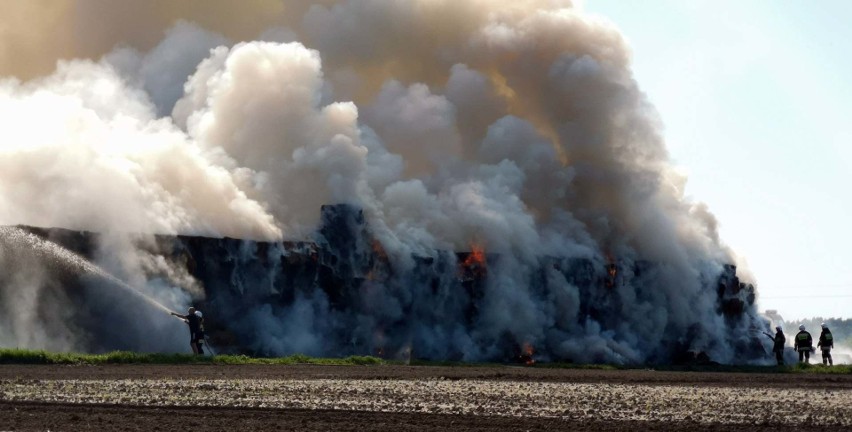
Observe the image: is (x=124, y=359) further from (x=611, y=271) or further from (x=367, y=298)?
(x=611, y=271)

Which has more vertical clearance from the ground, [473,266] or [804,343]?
[473,266]

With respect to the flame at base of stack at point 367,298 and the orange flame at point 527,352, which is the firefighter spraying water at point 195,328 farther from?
the orange flame at point 527,352

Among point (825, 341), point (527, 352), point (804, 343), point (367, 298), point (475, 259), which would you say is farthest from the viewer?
point (475, 259)

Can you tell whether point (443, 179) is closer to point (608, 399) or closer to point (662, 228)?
point (662, 228)

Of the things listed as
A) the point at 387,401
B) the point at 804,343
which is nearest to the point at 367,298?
the point at 804,343

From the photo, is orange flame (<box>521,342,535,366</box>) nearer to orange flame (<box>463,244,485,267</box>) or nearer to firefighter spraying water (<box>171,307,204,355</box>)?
orange flame (<box>463,244,485,267</box>)

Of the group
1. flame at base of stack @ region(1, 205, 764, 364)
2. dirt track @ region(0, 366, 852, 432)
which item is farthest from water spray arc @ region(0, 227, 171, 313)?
dirt track @ region(0, 366, 852, 432)

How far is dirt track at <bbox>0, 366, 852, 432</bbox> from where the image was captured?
27.4m

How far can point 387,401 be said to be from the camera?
32.8 m

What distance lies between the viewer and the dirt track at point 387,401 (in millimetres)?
27422

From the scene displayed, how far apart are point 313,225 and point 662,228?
26.4 meters

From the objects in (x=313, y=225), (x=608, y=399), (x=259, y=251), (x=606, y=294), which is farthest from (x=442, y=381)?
(x=606, y=294)

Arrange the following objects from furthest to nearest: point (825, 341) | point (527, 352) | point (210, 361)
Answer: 1. point (527, 352)
2. point (825, 341)
3. point (210, 361)

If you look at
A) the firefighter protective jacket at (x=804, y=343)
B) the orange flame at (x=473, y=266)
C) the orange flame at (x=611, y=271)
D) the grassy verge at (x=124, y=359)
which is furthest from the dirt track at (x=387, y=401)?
the orange flame at (x=611, y=271)
